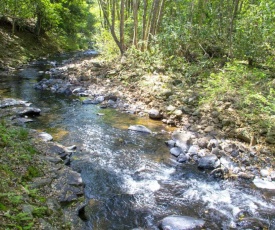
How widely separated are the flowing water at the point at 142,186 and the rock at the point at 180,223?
5.7 inches

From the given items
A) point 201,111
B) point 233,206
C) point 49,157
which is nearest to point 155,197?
point 233,206

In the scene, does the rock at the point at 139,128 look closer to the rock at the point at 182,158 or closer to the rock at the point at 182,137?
the rock at the point at 182,137

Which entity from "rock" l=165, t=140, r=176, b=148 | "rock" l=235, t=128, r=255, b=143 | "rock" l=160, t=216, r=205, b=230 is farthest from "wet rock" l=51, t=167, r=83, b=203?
"rock" l=235, t=128, r=255, b=143

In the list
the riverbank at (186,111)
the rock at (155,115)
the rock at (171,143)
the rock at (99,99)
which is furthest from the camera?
the rock at (99,99)

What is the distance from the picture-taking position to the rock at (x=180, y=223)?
13.7 feet

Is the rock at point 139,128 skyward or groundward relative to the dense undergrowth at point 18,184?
groundward

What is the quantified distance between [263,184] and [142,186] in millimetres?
2648

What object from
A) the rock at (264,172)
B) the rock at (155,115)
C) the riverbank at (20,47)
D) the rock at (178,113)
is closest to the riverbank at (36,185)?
the rock at (155,115)

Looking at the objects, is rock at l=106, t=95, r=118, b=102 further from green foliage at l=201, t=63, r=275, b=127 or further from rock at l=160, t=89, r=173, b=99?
green foliage at l=201, t=63, r=275, b=127

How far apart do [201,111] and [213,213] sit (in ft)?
15.8

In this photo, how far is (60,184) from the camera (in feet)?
14.8

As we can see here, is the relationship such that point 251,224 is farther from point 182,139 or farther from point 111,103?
point 111,103

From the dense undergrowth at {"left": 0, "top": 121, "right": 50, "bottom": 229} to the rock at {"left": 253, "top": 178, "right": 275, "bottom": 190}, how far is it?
441 cm

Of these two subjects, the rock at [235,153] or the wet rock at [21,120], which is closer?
the rock at [235,153]
